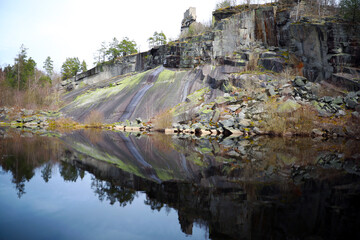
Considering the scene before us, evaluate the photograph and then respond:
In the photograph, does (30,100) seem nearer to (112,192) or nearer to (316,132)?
(316,132)

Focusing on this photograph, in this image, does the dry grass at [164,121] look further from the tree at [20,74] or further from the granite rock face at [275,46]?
the tree at [20,74]

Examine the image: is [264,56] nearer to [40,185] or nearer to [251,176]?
[251,176]

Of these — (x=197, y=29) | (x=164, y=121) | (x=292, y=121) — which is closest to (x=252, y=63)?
(x=292, y=121)

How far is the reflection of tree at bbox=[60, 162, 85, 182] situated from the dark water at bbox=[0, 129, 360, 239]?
0.02 meters

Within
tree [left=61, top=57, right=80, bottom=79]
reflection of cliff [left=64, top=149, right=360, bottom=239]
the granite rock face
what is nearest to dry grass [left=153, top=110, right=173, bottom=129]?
the granite rock face

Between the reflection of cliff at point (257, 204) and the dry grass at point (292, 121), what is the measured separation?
12.5 m

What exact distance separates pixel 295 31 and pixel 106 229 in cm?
3035

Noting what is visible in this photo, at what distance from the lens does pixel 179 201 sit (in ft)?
12.8

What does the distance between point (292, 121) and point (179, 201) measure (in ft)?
52.2

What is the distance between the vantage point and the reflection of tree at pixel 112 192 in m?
3.99

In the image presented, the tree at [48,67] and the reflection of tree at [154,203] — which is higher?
the tree at [48,67]

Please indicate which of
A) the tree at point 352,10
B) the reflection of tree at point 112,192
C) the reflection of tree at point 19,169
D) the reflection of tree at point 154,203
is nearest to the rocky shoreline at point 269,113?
the tree at point 352,10

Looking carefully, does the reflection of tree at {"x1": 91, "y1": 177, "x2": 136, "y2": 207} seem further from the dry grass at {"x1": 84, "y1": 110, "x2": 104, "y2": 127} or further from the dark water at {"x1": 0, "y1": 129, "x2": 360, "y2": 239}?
the dry grass at {"x1": 84, "y1": 110, "x2": 104, "y2": 127}

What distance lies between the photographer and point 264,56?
2745 centimetres
